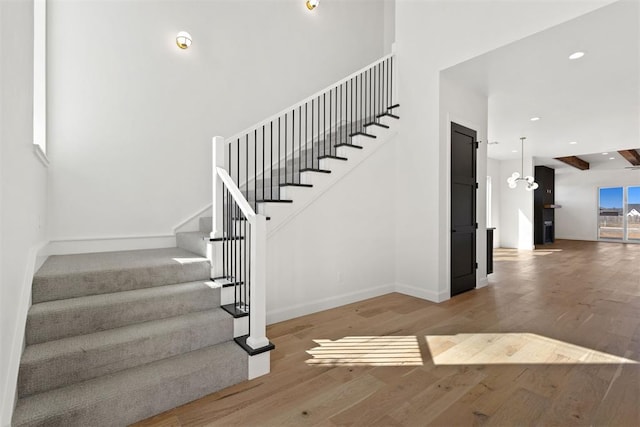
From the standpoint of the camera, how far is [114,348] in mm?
1932

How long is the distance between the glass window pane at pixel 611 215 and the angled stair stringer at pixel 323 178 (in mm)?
12652

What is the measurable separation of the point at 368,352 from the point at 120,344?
6.05ft

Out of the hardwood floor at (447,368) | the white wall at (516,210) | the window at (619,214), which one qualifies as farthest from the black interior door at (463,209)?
the window at (619,214)

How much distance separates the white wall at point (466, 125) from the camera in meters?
4.14

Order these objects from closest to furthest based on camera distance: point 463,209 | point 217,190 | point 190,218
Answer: point 217,190 → point 190,218 → point 463,209

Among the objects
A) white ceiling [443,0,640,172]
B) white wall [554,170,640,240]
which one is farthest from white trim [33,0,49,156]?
white wall [554,170,640,240]

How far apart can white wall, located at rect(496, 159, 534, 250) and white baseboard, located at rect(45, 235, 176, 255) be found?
10.3m

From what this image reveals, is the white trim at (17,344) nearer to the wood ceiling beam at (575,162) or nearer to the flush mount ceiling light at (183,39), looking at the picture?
the flush mount ceiling light at (183,39)

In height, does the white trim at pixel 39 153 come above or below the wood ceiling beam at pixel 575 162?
below

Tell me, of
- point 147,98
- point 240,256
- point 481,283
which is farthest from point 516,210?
point 147,98

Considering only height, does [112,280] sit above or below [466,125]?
below

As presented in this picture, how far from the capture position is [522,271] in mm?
6172

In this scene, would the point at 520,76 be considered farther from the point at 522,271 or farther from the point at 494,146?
the point at 494,146

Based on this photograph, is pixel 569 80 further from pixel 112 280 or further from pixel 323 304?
pixel 112 280
